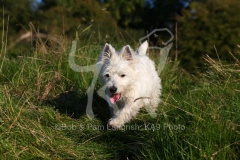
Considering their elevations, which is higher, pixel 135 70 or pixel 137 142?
pixel 135 70

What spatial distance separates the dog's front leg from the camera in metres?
4.43

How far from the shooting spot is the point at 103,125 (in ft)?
15.0

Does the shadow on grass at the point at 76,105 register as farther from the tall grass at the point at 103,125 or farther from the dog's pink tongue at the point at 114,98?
the dog's pink tongue at the point at 114,98

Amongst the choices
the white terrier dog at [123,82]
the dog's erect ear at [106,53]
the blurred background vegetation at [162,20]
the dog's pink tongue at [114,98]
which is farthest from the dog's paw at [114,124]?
the blurred background vegetation at [162,20]

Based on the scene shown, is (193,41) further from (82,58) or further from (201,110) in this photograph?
(201,110)

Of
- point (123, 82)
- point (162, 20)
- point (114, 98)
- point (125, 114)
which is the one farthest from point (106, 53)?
point (162, 20)

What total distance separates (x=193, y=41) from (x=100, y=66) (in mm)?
13466

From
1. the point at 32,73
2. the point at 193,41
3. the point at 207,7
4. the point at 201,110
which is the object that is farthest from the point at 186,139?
the point at 207,7

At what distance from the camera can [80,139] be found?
13.0 feet

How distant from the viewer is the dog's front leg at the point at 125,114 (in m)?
4.43

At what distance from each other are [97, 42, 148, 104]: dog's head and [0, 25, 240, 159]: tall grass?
415 mm

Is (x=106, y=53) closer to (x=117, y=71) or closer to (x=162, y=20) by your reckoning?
(x=117, y=71)

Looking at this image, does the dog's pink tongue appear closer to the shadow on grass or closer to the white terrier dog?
the white terrier dog

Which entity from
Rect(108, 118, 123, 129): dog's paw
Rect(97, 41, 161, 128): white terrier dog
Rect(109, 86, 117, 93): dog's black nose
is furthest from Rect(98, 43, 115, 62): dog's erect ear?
Rect(108, 118, 123, 129): dog's paw
